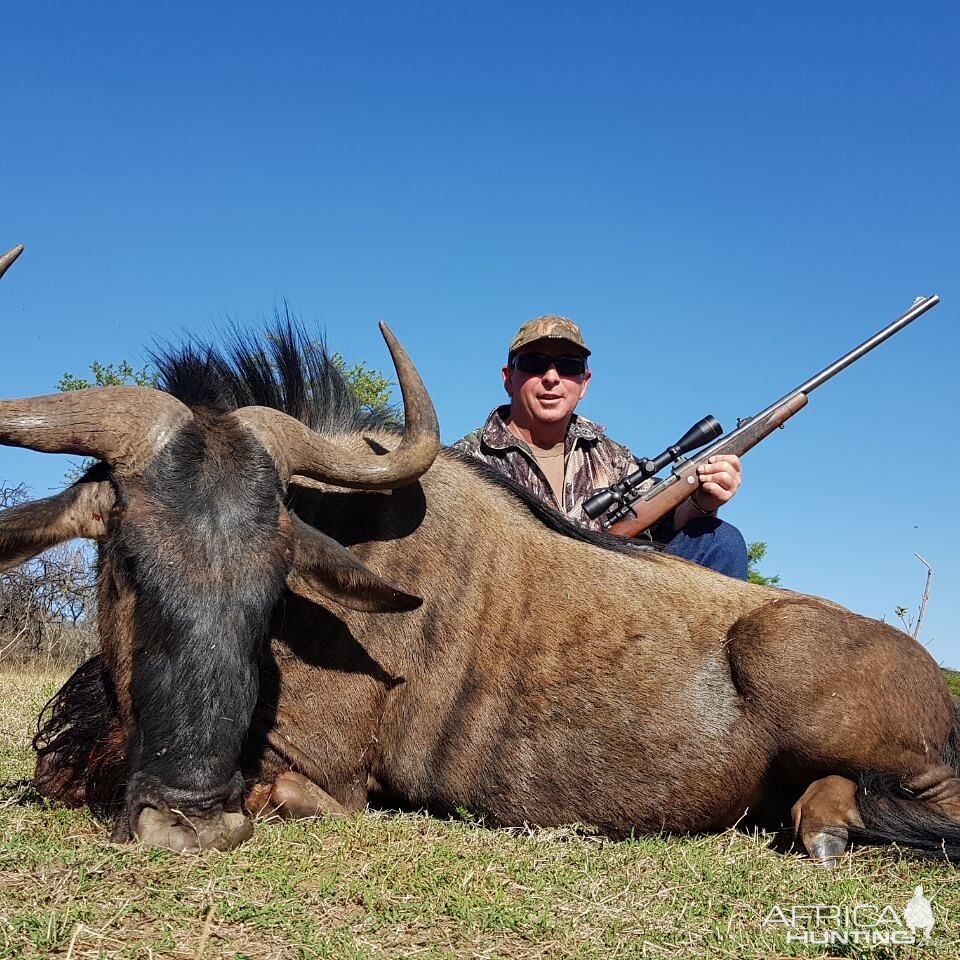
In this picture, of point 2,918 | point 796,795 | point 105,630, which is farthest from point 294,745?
point 796,795

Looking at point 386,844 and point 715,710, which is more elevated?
point 715,710

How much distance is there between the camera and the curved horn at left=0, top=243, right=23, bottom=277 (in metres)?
3.80

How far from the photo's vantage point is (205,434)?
392cm

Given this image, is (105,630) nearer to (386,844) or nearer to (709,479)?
(386,844)

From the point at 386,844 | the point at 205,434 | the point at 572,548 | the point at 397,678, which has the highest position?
the point at 205,434

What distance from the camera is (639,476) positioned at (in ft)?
21.5

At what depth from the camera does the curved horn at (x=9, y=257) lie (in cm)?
380

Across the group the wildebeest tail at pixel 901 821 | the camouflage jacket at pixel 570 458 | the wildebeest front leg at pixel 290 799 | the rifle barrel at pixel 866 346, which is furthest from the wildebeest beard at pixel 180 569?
the rifle barrel at pixel 866 346

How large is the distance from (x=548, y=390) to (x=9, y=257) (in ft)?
13.9

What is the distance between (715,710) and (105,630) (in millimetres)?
2648

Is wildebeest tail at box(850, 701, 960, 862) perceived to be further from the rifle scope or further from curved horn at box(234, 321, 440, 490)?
the rifle scope

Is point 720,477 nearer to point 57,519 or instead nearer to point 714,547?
point 714,547

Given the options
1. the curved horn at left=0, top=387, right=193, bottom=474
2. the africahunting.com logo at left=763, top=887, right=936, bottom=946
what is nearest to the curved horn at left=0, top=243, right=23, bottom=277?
the curved horn at left=0, top=387, right=193, bottom=474

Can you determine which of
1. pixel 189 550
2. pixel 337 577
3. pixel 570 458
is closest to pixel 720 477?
pixel 570 458
